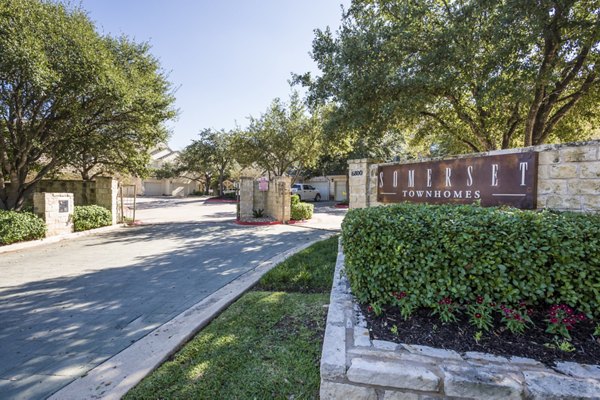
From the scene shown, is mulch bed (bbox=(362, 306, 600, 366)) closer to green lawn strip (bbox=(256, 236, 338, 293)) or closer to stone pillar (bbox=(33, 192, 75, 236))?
green lawn strip (bbox=(256, 236, 338, 293))

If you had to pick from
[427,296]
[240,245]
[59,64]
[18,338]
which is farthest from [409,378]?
[59,64]

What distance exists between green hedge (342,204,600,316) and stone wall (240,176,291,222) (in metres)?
9.15

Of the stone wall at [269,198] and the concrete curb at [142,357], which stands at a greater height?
the stone wall at [269,198]

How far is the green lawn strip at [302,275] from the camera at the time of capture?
4.20 meters

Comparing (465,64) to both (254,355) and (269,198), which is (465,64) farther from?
(269,198)

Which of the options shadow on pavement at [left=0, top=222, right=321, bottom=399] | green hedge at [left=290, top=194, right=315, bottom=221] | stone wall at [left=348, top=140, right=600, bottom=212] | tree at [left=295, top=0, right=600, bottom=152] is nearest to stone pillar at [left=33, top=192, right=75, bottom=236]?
shadow on pavement at [left=0, top=222, right=321, bottom=399]

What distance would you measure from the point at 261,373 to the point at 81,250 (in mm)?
6805

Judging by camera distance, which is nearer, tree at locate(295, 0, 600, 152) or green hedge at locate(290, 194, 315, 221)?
tree at locate(295, 0, 600, 152)

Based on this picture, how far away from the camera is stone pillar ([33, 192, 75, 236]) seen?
7.95 metres

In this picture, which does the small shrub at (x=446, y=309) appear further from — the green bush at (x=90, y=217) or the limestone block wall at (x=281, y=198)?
the green bush at (x=90, y=217)

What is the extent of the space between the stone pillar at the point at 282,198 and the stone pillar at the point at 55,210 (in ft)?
22.8

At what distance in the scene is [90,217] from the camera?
946 cm

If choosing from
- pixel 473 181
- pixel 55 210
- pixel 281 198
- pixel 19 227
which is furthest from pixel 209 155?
pixel 473 181

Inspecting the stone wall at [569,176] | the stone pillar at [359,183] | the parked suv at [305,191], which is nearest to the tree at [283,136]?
the parked suv at [305,191]
